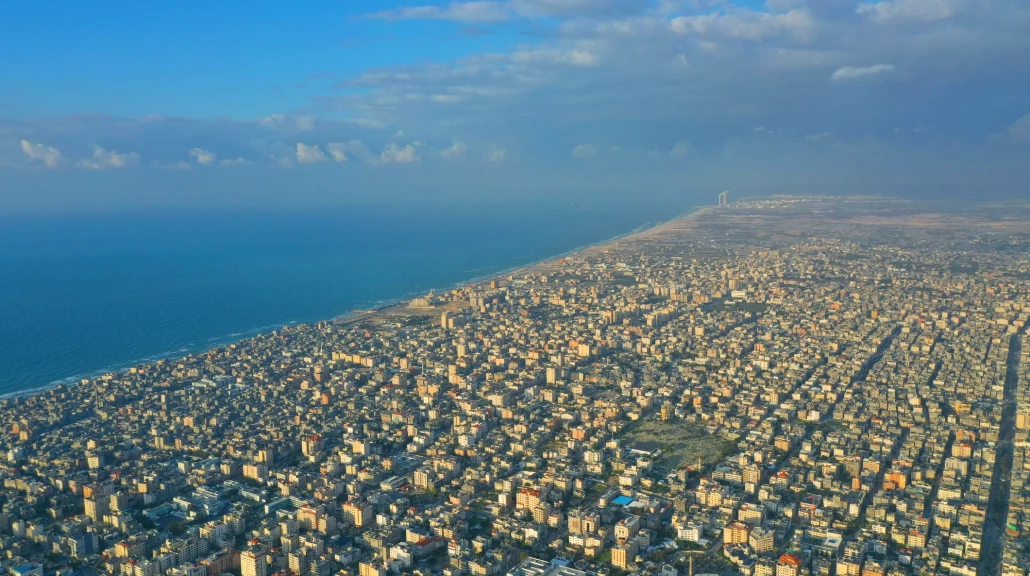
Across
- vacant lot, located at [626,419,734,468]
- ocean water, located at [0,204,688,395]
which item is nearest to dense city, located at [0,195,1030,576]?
vacant lot, located at [626,419,734,468]

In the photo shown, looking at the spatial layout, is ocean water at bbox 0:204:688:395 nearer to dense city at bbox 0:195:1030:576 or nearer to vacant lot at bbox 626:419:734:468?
dense city at bbox 0:195:1030:576

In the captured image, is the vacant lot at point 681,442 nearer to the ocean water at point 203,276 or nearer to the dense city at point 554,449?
the dense city at point 554,449

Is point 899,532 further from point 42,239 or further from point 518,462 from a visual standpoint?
point 42,239

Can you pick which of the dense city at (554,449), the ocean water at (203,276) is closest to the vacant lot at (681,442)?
the dense city at (554,449)

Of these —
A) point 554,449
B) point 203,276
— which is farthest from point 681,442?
point 203,276

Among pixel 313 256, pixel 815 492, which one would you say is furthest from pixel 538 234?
pixel 815 492

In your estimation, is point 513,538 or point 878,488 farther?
point 878,488
